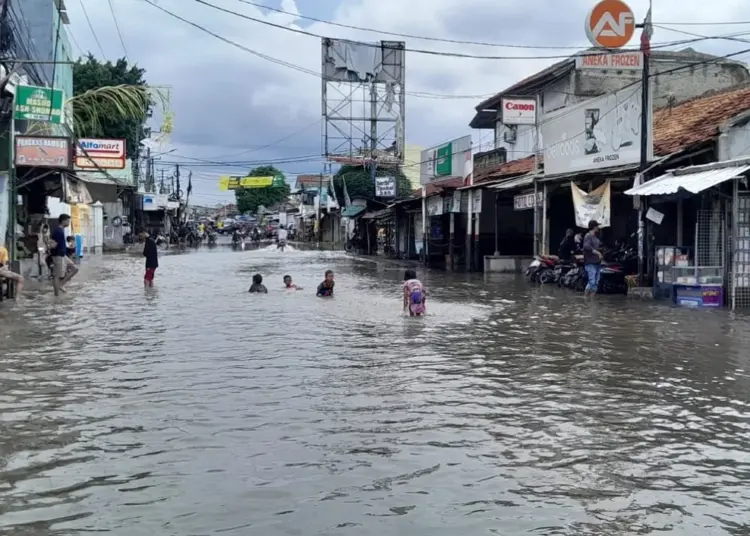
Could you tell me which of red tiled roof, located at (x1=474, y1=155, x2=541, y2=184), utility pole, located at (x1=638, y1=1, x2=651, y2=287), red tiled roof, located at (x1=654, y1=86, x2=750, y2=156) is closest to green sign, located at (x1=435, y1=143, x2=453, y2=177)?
red tiled roof, located at (x1=474, y1=155, x2=541, y2=184)

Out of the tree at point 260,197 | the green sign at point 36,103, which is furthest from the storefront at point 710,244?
the tree at point 260,197

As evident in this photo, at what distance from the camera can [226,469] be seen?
556 centimetres

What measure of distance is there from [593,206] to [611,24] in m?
4.34

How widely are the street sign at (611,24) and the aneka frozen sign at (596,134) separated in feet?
3.95

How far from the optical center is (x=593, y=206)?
65.4 ft

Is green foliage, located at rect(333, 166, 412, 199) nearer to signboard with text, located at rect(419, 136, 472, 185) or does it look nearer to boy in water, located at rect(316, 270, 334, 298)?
signboard with text, located at rect(419, 136, 472, 185)

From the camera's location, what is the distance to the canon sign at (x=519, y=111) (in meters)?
26.9

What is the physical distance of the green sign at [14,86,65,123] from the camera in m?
19.2

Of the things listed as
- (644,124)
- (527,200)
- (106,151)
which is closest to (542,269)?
(527,200)

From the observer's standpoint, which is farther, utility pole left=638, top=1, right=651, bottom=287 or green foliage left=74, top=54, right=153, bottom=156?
green foliage left=74, top=54, right=153, bottom=156

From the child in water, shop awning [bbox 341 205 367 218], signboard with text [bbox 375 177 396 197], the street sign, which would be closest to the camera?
the child in water

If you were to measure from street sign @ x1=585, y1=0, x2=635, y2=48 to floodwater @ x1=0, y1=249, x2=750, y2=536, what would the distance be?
8344 millimetres

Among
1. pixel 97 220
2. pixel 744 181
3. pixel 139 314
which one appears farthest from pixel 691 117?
pixel 97 220

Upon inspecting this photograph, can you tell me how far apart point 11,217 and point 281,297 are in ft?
25.9
